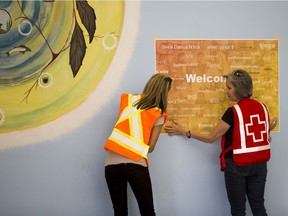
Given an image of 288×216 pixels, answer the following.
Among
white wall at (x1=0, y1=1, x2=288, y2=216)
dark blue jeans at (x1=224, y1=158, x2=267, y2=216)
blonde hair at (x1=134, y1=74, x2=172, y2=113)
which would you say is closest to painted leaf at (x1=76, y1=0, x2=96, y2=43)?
white wall at (x1=0, y1=1, x2=288, y2=216)

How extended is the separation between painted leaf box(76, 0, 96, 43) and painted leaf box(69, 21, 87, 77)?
2.5 inches

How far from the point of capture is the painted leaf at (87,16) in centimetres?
268

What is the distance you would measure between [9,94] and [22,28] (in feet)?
1.73

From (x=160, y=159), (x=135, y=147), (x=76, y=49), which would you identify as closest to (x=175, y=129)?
(x=160, y=159)

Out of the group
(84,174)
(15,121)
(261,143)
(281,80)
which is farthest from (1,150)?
(281,80)

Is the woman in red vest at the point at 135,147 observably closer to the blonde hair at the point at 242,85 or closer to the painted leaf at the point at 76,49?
the blonde hair at the point at 242,85

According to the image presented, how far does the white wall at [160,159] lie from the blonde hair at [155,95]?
430 millimetres

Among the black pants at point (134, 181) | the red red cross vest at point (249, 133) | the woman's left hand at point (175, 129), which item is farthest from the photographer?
the woman's left hand at point (175, 129)

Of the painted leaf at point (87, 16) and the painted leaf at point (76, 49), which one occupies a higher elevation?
the painted leaf at point (87, 16)

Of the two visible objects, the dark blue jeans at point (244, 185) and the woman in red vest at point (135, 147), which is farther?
the dark blue jeans at point (244, 185)

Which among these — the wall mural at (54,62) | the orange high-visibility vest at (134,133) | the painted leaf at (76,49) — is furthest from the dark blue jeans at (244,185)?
the painted leaf at (76,49)

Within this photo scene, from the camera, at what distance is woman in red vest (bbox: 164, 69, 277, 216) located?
2295 millimetres

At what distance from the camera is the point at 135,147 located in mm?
2189

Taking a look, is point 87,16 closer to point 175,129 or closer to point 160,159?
point 175,129
